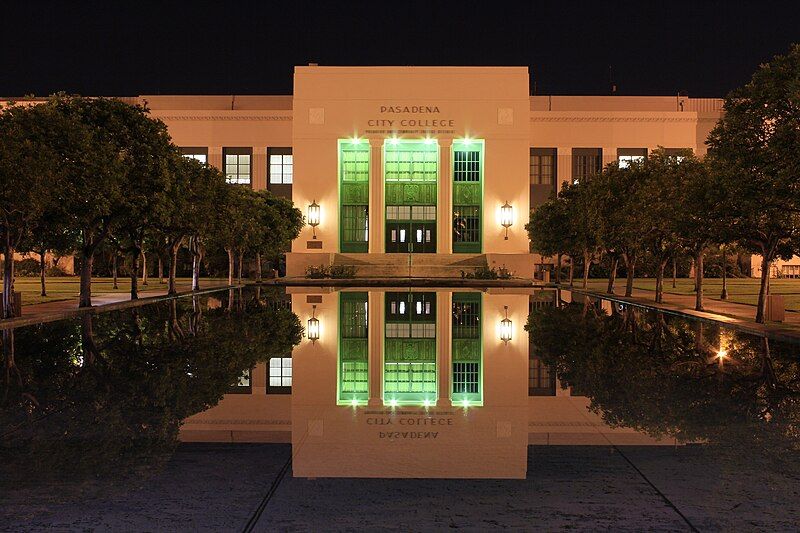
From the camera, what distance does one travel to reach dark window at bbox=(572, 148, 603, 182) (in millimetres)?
78188

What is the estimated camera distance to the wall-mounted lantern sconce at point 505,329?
1872 cm

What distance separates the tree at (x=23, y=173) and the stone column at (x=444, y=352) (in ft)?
42.6

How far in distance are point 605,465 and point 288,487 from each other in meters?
2.98

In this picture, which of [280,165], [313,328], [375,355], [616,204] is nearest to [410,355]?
[375,355]

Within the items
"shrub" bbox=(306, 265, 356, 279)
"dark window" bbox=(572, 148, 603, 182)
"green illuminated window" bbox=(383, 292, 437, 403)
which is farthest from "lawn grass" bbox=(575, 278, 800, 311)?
"dark window" bbox=(572, 148, 603, 182)

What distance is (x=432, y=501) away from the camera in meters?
5.89

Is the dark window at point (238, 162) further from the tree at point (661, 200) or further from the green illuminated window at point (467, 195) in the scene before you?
the tree at point (661, 200)

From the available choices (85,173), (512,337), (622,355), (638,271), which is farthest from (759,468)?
(638,271)

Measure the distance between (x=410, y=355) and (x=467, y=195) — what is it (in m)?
52.9

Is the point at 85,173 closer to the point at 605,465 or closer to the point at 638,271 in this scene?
the point at 605,465

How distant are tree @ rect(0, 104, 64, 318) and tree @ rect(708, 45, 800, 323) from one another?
20.8 metres

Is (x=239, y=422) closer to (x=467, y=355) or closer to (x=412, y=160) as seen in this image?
A: (x=467, y=355)

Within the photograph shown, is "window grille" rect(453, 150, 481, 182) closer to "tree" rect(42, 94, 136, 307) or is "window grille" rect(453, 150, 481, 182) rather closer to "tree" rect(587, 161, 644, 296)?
"tree" rect(587, 161, 644, 296)

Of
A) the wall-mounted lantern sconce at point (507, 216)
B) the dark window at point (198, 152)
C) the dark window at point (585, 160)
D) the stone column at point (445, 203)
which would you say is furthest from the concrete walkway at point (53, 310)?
the dark window at point (585, 160)
